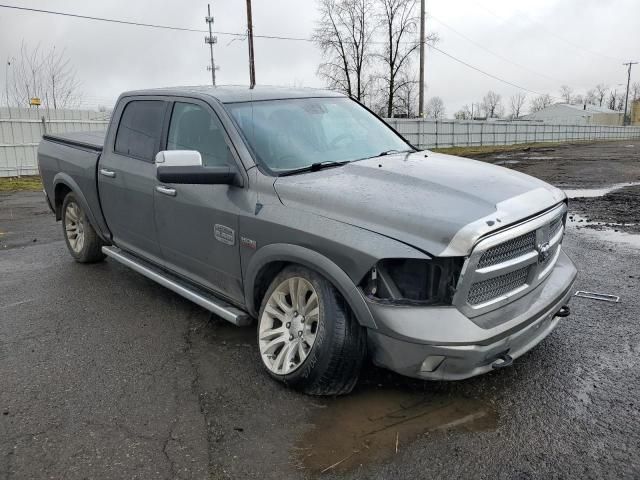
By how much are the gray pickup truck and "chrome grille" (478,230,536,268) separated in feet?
0.04

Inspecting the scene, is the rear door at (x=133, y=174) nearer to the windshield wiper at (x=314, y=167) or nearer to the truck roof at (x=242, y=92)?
the truck roof at (x=242, y=92)

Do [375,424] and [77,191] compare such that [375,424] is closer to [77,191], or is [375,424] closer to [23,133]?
[77,191]

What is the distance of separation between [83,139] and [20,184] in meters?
11.8

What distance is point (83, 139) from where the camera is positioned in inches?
232

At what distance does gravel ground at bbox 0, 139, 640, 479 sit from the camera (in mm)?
2590

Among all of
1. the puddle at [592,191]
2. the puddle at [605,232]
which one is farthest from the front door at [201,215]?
the puddle at [592,191]

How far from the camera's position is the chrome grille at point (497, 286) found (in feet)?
9.12

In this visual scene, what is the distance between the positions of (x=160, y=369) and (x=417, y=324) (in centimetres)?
188

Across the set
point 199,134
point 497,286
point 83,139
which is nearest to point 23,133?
point 83,139

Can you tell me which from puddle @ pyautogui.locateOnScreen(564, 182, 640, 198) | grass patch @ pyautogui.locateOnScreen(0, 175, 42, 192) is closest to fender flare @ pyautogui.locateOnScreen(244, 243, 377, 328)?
puddle @ pyautogui.locateOnScreen(564, 182, 640, 198)

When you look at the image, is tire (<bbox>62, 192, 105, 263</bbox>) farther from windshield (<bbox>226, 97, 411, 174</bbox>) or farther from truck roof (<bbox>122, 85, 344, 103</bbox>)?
windshield (<bbox>226, 97, 411, 174</bbox>)

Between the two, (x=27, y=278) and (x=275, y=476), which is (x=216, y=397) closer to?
(x=275, y=476)

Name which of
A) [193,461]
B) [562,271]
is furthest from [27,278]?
[562,271]

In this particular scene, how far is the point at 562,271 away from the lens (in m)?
3.57
